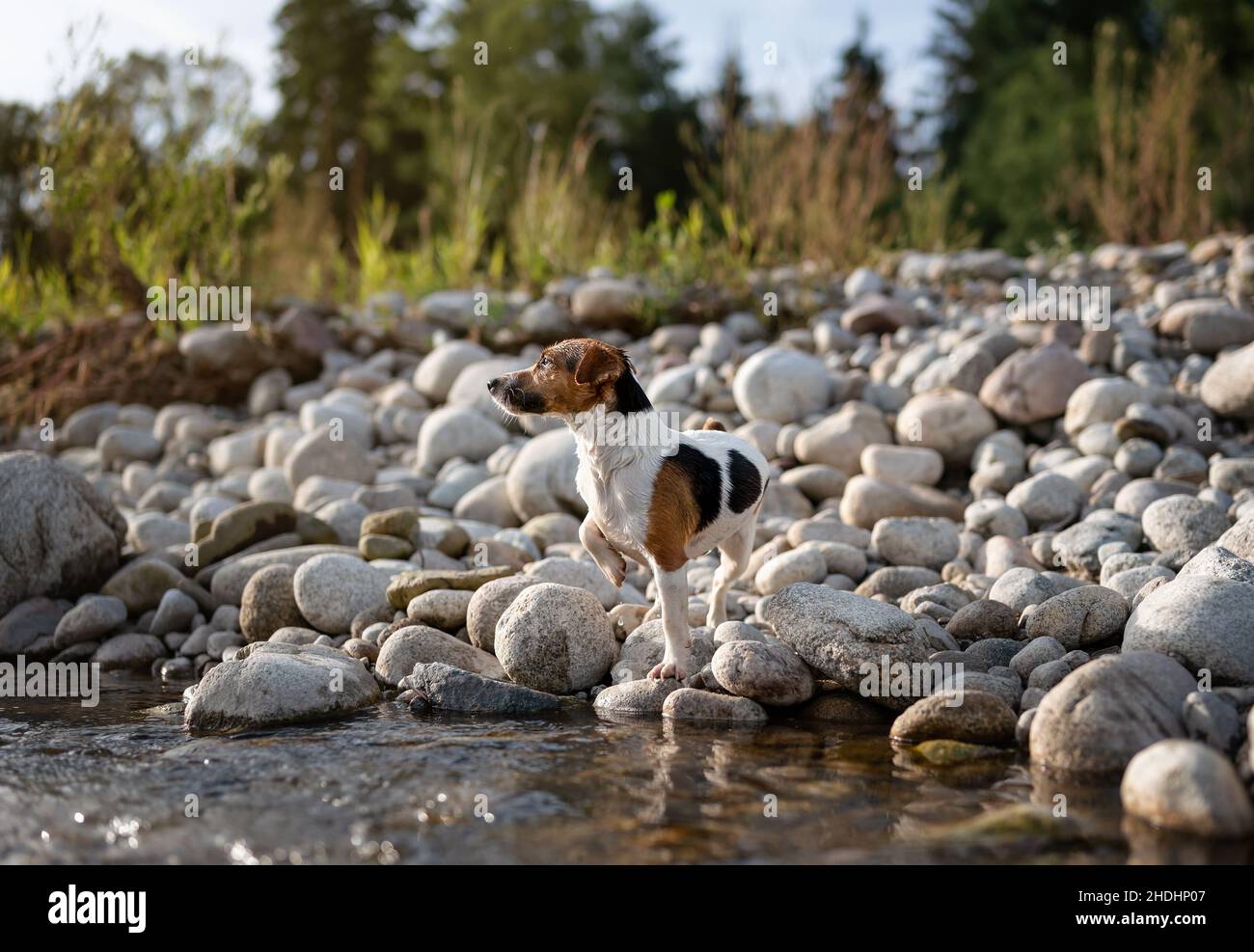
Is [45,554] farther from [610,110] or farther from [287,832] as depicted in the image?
[610,110]

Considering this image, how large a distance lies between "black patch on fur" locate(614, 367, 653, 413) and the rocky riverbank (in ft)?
3.94

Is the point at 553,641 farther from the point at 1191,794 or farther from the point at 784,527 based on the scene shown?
the point at 1191,794

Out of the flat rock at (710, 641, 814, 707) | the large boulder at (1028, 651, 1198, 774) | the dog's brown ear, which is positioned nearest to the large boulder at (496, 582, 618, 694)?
the flat rock at (710, 641, 814, 707)

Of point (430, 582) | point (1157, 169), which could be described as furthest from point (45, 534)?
point (1157, 169)

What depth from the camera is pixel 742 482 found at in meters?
5.64

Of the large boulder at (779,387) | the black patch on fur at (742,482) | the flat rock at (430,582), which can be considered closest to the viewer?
the black patch on fur at (742,482)

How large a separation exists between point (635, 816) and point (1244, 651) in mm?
2792

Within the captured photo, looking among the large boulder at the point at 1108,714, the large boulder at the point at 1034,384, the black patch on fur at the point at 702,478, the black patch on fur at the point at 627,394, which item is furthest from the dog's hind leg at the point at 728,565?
the large boulder at the point at 1034,384

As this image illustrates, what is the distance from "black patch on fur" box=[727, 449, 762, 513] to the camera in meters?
5.61

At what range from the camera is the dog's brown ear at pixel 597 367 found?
5.09m

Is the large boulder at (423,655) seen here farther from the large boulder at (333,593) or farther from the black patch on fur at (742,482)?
the black patch on fur at (742,482)

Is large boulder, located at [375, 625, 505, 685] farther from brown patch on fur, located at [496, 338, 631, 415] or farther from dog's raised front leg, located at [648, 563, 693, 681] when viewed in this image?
brown patch on fur, located at [496, 338, 631, 415]

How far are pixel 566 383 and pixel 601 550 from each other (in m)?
0.99
